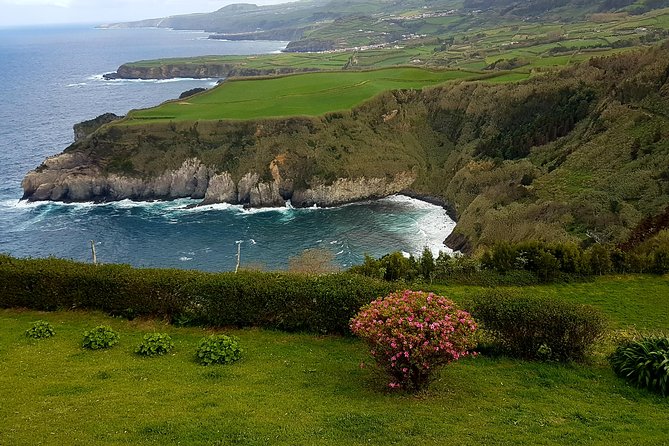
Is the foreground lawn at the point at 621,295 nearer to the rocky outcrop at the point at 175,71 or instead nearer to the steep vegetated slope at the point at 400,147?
the steep vegetated slope at the point at 400,147

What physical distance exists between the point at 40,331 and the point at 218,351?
6.91 m

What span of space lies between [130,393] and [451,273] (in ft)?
48.6

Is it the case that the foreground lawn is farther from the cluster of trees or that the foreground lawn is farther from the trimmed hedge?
the trimmed hedge

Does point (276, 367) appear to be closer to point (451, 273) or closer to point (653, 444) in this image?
point (653, 444)

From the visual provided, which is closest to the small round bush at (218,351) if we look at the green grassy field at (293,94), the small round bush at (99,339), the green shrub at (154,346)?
the green shrub at (154,346)

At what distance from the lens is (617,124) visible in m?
46.9

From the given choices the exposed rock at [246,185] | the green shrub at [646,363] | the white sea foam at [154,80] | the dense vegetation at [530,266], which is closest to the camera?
the green shrub at [646,363]

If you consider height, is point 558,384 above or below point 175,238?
above

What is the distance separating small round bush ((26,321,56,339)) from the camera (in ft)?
55.6

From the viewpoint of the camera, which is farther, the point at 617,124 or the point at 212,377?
the point at 617,124

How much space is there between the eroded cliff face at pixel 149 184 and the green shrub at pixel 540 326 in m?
46.8

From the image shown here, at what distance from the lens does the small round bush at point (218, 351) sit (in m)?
14.5

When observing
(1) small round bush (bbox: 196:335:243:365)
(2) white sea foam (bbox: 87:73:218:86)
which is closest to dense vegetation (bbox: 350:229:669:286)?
(1) small round bush (bbox: 196:335:243:365)

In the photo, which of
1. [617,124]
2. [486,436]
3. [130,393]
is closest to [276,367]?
[130,393]
